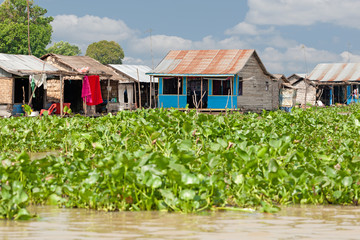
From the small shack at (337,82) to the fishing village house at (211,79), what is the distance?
11090 millimetres

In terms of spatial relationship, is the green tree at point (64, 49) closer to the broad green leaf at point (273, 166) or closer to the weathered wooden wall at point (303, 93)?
the weathered wooden wall at point (303, 93)

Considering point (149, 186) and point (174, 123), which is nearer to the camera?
point (149, 186)

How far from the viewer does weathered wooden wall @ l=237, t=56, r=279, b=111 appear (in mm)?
27261

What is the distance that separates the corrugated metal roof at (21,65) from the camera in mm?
21094

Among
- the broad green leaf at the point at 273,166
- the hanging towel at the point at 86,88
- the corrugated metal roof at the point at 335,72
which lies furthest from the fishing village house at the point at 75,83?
the broad green leaf at the point at 273,166

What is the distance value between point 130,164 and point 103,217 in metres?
0.54

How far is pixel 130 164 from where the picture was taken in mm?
4992

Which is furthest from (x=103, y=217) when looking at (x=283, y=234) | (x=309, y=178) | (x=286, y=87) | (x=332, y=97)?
(x=332, y=97)

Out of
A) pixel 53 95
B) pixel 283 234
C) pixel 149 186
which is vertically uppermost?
pixel 53 95

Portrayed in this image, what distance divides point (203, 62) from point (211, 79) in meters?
1.52

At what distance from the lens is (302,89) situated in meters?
39.9

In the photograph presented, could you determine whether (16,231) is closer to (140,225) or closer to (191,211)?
(140,225)

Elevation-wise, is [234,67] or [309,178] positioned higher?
[234,67]

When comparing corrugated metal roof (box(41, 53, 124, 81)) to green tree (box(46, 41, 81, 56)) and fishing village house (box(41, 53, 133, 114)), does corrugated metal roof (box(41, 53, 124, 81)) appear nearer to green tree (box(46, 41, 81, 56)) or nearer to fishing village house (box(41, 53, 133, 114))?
fishing village house (box(41, 53, 133, 114))
